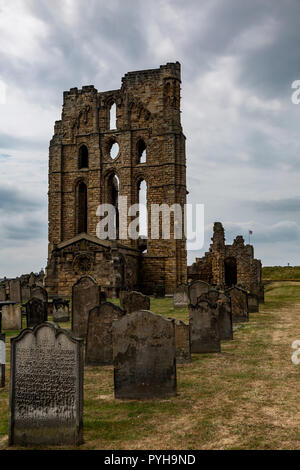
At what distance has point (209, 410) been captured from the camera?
535 centimetres

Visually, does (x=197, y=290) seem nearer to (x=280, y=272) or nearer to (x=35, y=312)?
(x=35, y=312)

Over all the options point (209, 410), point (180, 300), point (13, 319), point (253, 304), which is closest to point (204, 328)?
point (209, 410)

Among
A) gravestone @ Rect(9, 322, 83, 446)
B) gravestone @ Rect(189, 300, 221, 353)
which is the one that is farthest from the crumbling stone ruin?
gravestone @ Rect(9, 322, 83, 446)

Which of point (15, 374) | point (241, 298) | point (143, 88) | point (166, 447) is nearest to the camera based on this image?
point (166, 447)

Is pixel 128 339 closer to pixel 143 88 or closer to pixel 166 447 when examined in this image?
pixel 166 447

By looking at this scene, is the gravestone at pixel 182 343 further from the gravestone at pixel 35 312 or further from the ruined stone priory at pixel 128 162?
the ruined stone priory at pixel 128 162

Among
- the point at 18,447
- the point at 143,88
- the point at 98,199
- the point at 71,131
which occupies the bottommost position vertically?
the point at 18,447

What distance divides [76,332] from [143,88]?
84.7ft

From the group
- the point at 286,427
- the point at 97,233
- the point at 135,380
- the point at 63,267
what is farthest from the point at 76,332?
the point at 97,233

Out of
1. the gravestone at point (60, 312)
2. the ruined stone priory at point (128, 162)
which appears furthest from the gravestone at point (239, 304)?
the ruined stone priory at point (128, 162)

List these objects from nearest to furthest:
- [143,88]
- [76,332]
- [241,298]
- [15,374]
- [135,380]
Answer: [15,374] < [135,380] < [76,332] < [241,298] < [143,88]

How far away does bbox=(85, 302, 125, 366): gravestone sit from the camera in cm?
784

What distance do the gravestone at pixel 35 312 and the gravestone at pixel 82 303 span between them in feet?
6.91

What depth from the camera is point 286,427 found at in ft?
15.4
